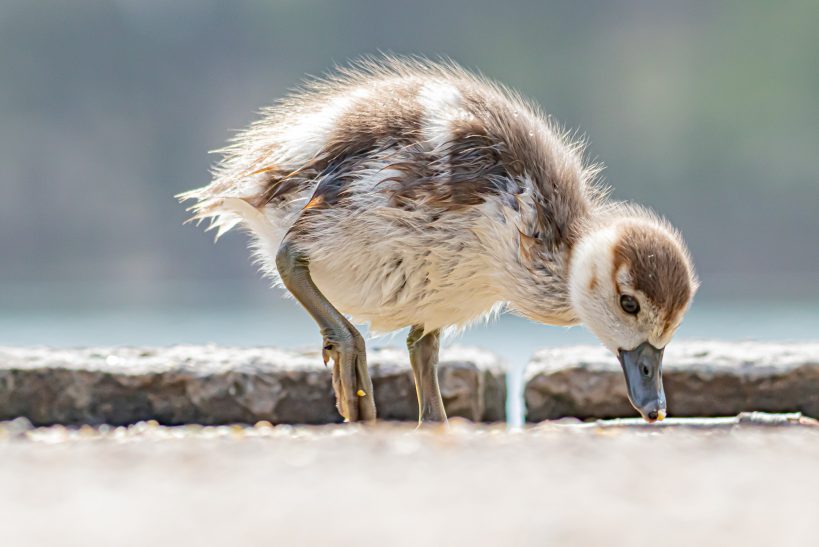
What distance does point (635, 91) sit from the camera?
18719mm

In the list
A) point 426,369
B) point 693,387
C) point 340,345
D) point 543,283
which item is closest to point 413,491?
point 340,345

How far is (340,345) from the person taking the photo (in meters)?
4.06

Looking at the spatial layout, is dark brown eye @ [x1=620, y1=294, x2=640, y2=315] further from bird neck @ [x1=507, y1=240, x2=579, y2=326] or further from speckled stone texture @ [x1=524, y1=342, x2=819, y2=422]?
speckled stone texture @ [x1=524, y1=342, x2=819, y2=422]

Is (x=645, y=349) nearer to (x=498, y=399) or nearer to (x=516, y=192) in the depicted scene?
(x=516, y=192)

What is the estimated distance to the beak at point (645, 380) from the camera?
3.98 meters

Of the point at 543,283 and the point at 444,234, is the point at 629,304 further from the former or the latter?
the point at 444,234

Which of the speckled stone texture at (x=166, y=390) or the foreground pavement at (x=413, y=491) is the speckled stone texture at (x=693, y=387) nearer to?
the speckled stone texture at (x=166, y=390)

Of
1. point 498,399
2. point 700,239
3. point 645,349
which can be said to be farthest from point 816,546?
point 700,239

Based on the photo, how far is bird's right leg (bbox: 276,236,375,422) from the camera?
4066mm

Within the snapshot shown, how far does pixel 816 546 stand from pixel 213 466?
1.15 m

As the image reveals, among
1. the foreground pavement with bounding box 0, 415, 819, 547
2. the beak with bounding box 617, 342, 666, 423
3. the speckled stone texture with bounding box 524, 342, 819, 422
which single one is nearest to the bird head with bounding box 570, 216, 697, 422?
the beak with bounding box 617, 342, 666, 423

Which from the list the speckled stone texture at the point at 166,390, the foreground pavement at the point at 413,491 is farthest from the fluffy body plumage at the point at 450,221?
the foreground pavement at the point at 413,491

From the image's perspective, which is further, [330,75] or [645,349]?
[330,75]

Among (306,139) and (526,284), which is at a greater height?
(306,139)
